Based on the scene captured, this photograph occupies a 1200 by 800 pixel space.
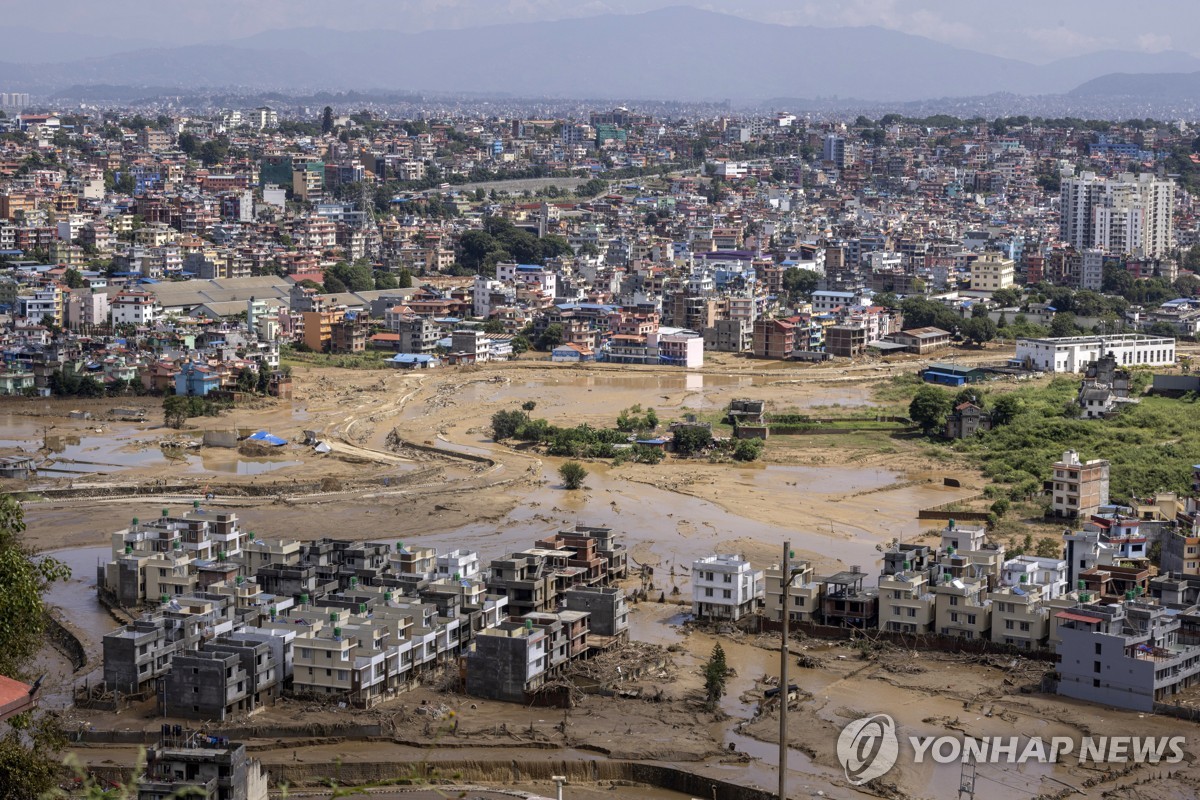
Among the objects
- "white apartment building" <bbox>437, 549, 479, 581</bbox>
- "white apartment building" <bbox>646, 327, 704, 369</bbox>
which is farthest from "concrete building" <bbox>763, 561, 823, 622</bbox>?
"white apartment building" <bbox>646, 327, 704, 369</bbox>

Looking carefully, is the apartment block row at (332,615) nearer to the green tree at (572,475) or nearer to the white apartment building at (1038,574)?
the white apartment building at (1038,574)

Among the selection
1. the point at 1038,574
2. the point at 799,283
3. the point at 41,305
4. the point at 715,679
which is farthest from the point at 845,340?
the point at 715,679

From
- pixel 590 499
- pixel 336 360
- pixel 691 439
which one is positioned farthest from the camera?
pixel 336 360

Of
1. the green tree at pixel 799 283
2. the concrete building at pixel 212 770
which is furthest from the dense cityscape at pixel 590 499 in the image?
the green tree at pixel 799 283

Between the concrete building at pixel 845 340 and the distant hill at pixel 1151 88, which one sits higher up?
the distant hill at pixel 1151 88

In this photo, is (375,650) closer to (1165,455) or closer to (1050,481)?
(1050,481)

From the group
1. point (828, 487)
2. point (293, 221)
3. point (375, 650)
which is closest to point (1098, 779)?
point (375, 650)

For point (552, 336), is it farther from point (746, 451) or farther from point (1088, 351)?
point (746, 451)
